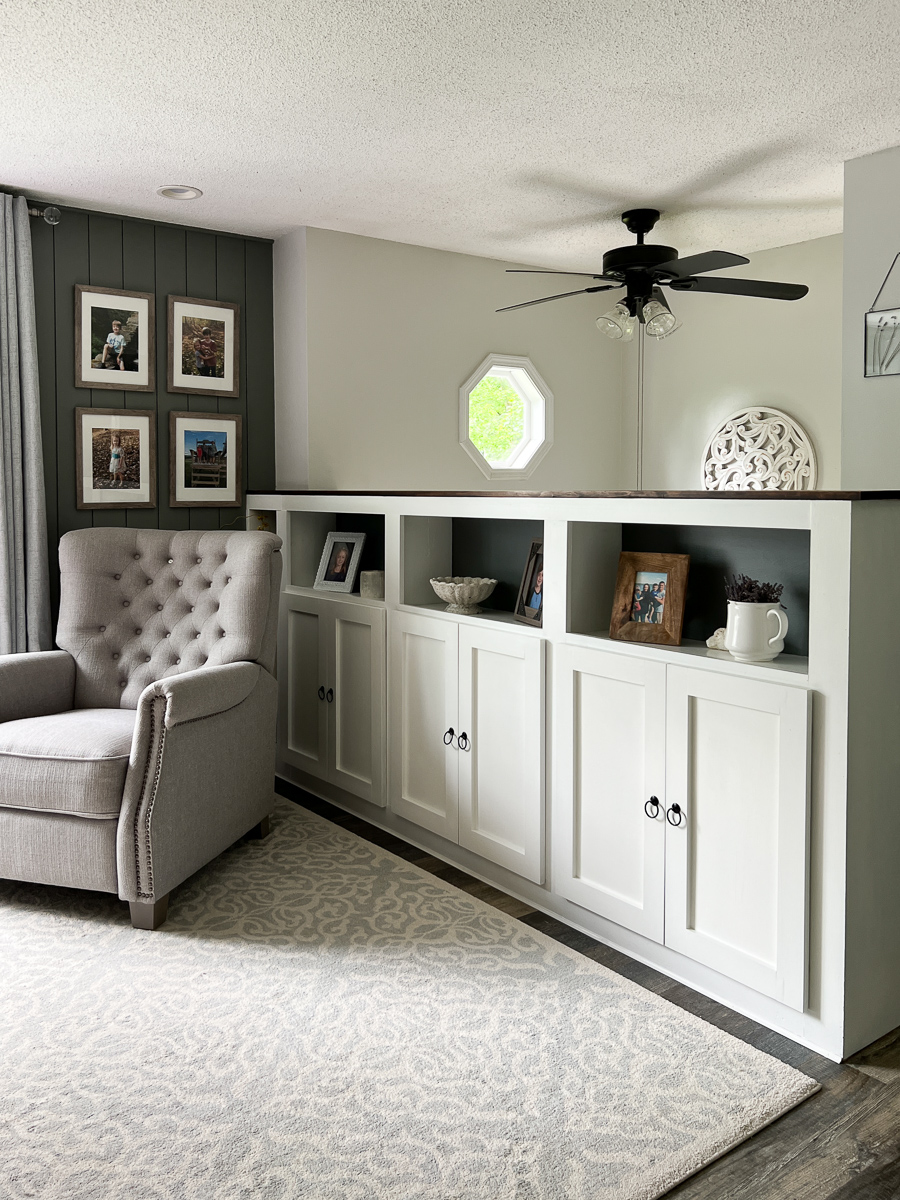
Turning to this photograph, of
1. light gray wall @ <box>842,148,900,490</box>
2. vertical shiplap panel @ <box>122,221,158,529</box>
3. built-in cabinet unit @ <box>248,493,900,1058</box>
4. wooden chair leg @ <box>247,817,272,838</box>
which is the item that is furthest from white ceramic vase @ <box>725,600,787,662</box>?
vertical shiplap panel @ <box>122,221,158,529</box>

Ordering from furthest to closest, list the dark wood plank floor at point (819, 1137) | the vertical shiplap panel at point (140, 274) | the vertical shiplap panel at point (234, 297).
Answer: the vertical shiplap panel at point (234, 297) < the vertical shiplap panel at point (140, 274) < the dark wood plank floor at point (819, 1137)

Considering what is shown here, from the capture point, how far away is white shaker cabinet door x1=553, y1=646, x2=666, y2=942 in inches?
93.6

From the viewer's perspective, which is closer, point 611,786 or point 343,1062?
point 343,1062

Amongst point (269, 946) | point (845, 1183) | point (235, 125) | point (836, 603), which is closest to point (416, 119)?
point (235, 125)

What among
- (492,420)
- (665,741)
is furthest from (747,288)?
(492,420)

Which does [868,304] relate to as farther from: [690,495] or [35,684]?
[35,684]

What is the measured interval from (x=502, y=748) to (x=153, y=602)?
4.56 ft

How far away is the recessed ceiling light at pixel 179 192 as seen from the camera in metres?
3.45

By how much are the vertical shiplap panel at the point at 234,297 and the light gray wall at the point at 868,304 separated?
2.41 meters

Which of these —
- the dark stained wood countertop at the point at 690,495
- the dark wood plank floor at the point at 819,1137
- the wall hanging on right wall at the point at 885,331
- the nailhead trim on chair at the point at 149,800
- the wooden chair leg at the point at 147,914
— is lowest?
the dark wood plank floor at the point at 819,1137

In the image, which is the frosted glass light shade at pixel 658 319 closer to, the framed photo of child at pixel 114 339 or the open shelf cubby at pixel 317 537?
the open shelf cubby at pixel 317 537

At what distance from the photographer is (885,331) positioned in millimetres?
3117

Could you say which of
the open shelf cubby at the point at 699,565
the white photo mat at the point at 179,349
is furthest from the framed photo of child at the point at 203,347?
the open shelf cubby at the point at 699,565

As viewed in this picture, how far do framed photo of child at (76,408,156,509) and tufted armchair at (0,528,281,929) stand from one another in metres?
0.44
